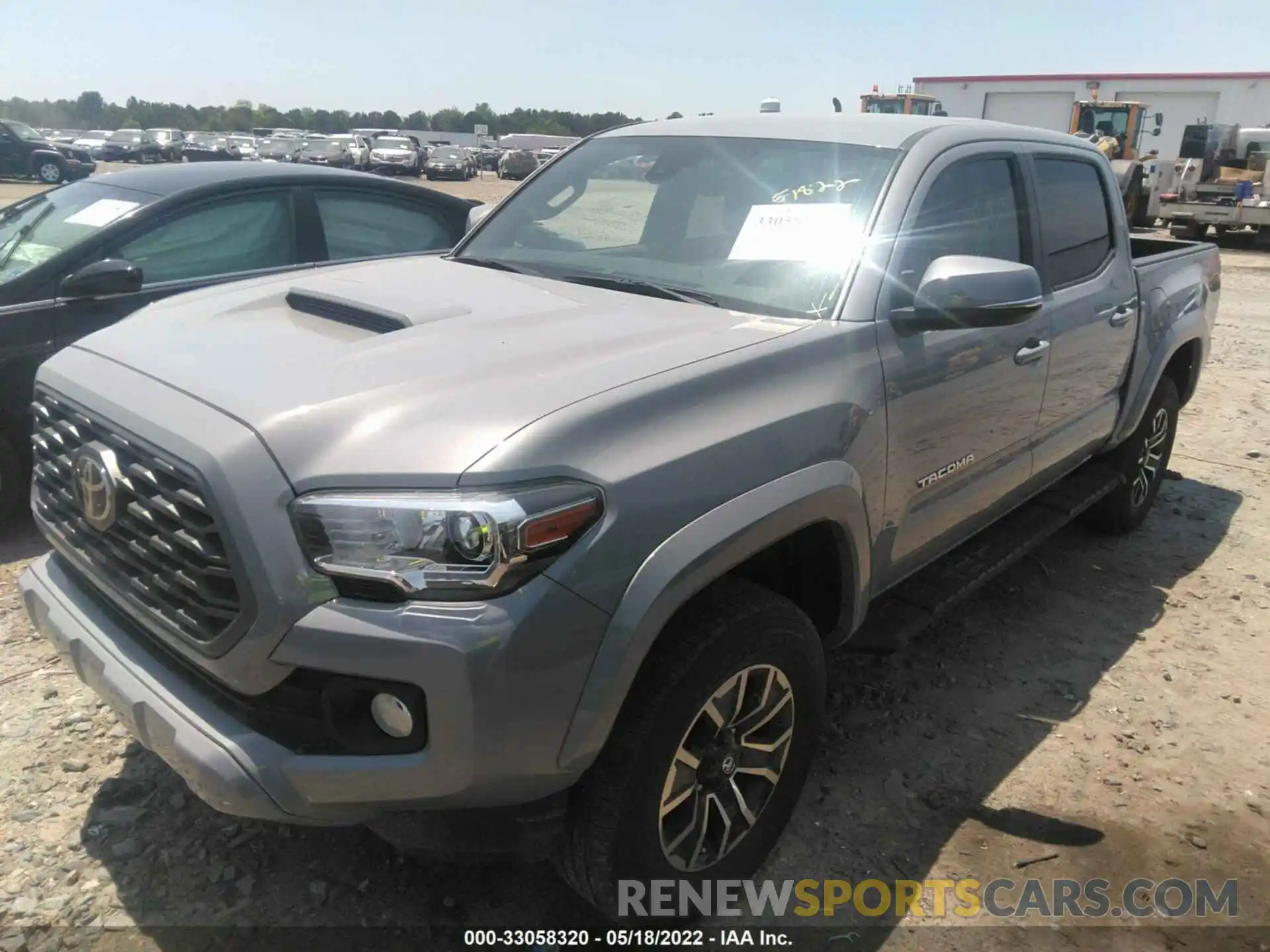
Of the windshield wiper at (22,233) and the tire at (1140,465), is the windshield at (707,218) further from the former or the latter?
the windshield wiper at (22,233)

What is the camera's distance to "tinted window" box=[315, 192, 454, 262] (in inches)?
213

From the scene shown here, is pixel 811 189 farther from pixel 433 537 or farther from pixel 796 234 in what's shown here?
pixel 433 537

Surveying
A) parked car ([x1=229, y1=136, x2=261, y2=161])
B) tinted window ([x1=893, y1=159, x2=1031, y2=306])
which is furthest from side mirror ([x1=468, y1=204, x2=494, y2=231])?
parked car ([x1=229, y1=136, x2=261, y2=161])

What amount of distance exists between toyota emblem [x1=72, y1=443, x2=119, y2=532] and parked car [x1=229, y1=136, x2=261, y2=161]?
146 feet

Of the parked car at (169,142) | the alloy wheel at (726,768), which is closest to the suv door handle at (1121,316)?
the alloy wheel at (726,768)

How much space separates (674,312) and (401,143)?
42.8m

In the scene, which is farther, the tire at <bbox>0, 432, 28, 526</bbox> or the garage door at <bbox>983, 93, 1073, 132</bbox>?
the garage door at <bbox>983, 93, 1073, 132</bbox>

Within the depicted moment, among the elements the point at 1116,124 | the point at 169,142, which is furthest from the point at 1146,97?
the point at 169,142

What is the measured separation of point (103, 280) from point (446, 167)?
3703 centimetres

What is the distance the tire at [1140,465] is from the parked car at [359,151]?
3671 centimetres

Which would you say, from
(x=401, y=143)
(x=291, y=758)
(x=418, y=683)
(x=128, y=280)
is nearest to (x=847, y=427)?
(x=418, y=683)

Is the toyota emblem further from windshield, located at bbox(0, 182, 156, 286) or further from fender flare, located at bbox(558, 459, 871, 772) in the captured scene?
windshield, located at bbox(0, 182, 156, 286)

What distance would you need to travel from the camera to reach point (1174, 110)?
123ft

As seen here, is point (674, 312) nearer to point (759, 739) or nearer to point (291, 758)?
point (759, 739)
